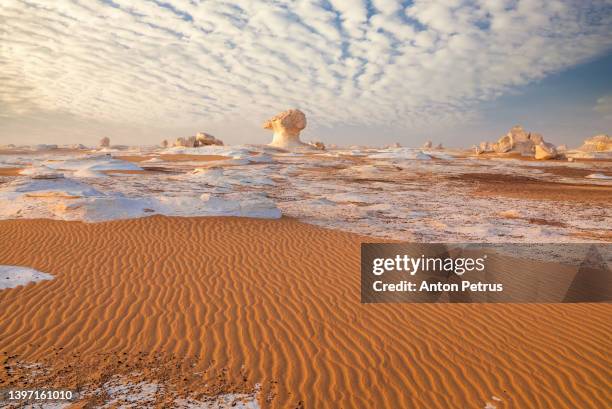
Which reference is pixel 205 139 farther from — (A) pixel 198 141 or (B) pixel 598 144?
(B) pixel 598 144

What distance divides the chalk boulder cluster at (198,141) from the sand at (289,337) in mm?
50258

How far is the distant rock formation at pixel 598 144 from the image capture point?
2660 inches

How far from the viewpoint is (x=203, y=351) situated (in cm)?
505

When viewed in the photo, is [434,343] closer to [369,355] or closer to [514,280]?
[369,355]

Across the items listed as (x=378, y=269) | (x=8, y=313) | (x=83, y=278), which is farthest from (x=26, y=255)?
(x=378, y=269)

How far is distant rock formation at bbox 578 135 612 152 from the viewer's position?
222 ft

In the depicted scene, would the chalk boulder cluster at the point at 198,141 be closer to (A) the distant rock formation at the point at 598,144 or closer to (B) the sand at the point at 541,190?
(B) the sand at the point at 541,190

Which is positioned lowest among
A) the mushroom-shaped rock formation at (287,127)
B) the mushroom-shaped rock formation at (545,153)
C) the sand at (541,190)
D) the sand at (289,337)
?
the sand at (289,337)

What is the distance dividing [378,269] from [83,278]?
638 cm

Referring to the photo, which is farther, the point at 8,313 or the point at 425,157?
the point at 425,157

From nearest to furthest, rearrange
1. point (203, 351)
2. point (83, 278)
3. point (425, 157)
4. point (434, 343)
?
point (203, 351) → point (434, 343) → point (83, 278) → point (425, 157)

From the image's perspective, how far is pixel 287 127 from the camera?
6456cm

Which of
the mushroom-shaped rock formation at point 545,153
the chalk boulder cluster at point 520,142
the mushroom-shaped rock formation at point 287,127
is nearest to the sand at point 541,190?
the mushroom-shaped rock formation at point 545,153

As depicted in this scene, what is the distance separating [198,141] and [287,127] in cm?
1522
